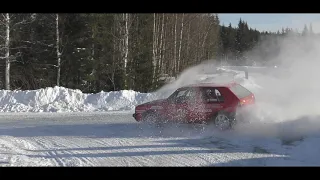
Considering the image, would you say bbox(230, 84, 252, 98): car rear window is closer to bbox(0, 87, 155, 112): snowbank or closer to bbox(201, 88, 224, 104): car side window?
bbox(201, 88, 224, 104): car side window

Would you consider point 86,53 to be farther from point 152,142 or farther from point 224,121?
point 152,142

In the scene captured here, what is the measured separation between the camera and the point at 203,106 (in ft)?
32.3

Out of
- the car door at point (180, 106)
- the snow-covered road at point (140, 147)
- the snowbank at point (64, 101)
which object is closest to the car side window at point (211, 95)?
the car door at point (180, 106)

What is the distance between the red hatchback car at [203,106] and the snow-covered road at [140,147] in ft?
1.11

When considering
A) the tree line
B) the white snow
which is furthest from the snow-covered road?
the tree line

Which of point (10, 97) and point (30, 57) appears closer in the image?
point (10, 97)

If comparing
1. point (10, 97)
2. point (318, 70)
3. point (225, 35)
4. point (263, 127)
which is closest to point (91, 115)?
point (10, 97)

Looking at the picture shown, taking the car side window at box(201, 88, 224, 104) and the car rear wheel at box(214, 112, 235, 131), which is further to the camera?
the car side window at box(201, 88, 224, 104)

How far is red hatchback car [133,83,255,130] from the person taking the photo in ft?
31.4

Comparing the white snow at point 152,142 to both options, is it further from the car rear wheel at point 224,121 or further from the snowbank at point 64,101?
the snowbank at point 64,101

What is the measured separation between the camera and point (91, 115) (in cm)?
1339

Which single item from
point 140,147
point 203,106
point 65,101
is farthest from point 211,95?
point 65,101
